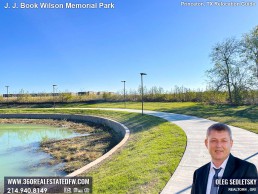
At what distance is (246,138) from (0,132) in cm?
1601

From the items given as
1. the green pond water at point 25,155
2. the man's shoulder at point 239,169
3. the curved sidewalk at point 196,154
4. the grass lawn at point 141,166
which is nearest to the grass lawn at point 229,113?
the curved sidewalk at point 196,154

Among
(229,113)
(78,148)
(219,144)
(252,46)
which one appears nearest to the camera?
(219,144)

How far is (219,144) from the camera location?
1.92 m

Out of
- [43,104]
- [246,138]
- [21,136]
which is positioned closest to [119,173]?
[246,138]

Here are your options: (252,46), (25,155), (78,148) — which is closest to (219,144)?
(78,148)

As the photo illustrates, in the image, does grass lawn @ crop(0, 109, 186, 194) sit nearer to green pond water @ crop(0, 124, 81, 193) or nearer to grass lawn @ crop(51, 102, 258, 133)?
green pond water @ crop(0, 124, 81, 193)

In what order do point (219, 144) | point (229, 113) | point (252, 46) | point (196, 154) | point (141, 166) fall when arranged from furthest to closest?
point (252, 46) → point (229, 113) → point (196, 154) → point (141, 166) → point (219, 144)

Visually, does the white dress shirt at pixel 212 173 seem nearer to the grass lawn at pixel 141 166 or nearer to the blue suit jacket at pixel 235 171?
the blue suit jacket at pixel 235 171

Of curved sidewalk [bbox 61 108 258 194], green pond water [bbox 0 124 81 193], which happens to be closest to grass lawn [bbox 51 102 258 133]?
curved sidewalk [bbox 61 108 258 194]

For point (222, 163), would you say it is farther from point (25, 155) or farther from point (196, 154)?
point (25, 155)

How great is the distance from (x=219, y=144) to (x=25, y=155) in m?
10.8

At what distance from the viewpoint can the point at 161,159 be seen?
689cm

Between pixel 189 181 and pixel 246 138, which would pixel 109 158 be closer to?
pixel 189 181

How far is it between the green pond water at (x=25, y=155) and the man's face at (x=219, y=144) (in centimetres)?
687
